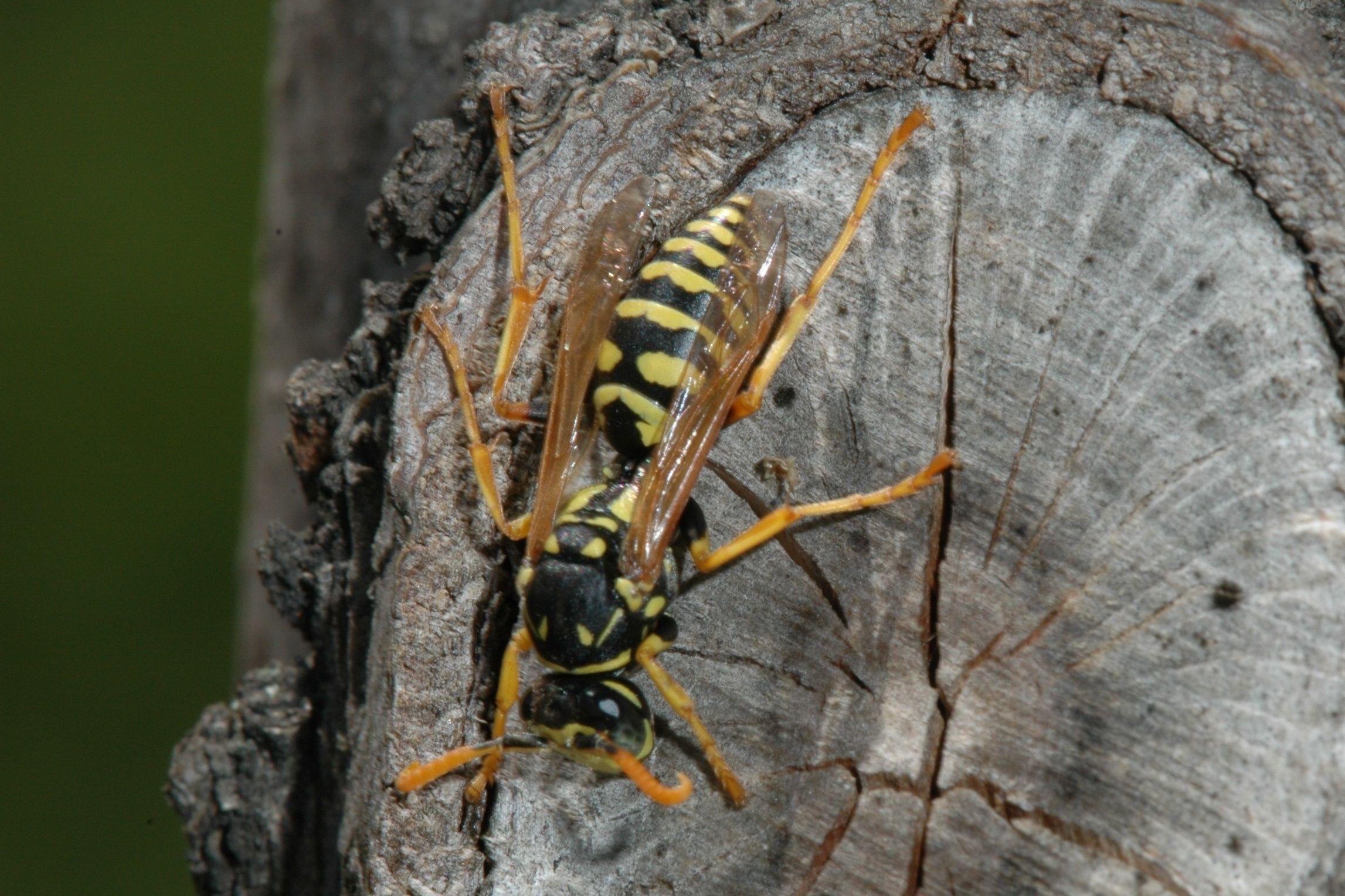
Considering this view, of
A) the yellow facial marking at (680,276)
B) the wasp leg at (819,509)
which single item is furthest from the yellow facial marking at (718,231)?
the wasp leg at (819,509)

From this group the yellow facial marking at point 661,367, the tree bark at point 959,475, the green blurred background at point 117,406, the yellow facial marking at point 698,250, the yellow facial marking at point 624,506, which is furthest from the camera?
the green blurred background at point 117,406

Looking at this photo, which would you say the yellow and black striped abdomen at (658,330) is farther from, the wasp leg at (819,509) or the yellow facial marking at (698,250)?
the wasp leg at (819,509)

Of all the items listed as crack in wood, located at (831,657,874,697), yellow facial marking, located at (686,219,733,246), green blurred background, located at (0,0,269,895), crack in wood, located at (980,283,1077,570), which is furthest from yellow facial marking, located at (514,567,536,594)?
green blurred background, located at (0,0,269,895)

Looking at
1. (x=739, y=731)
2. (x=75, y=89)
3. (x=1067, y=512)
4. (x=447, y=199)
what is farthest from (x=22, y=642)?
(x=1067, y=512)

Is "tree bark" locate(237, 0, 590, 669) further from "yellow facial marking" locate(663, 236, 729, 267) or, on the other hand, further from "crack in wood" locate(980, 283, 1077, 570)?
"crack in wood" locate(980, 283, 1077, 570)

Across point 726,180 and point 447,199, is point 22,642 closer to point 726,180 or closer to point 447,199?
point 447,199

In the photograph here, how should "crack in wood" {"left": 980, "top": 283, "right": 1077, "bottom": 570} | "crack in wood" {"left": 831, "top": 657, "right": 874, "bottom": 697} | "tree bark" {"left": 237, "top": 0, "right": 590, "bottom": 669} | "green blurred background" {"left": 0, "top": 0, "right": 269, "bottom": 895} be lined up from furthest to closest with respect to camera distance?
1. "green blurred background" {"left": 0, "top": 0, "right": 269, "bottom": 895}
2. "tree bark" {"left": 237, "top": 0, "right": 590, "bottom": 669}
3. "crack in wood" {"left": 831, "top": 657, "right": 874, "bottom": 697}
4. "crack in wood" {"left": 980, "top": 283, "right": 1077, "bottom": 570}

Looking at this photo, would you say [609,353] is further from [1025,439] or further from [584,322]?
[1025,439]
